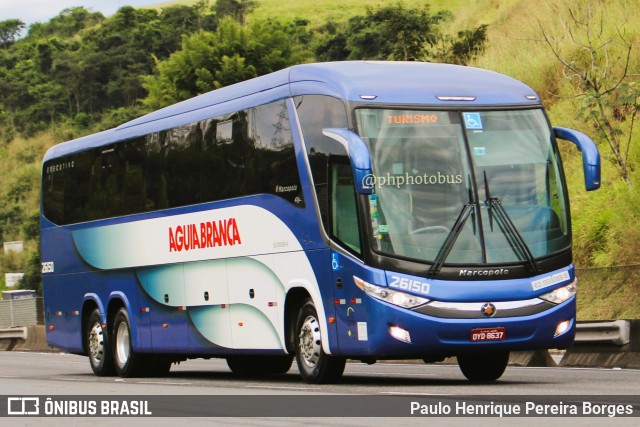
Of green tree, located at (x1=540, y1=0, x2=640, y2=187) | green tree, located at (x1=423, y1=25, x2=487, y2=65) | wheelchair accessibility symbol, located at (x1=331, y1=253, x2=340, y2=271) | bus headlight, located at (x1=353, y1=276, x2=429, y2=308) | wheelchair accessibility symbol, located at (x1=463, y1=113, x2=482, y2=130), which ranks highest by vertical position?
green tree, located at (x1=423, y1=25, x2=487, y2=65)

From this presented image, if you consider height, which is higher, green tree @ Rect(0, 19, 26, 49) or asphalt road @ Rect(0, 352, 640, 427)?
green tree @ Rect(0, 19, 26, 49)

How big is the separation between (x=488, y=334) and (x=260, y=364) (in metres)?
6.77

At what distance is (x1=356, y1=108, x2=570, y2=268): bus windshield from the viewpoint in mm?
15523

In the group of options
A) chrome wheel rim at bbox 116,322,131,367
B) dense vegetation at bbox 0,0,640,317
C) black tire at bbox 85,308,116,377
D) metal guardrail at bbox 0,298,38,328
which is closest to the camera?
chrome wheel rim at bbox 116,322,131,367

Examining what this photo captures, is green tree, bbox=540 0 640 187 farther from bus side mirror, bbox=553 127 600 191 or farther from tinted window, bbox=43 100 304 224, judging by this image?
bus side mirror, bbox=553 127 600 191

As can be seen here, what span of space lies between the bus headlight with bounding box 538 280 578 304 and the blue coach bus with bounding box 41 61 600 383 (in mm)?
16

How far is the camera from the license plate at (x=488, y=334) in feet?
50.4

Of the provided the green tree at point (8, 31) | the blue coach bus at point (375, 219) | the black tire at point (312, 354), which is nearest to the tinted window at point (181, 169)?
the blue coach bus at point (375, 219)

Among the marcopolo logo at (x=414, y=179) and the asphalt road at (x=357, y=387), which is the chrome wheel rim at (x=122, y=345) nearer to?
the asphalt road at (x=357, y=387)

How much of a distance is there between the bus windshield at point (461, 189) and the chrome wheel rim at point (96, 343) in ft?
28.6

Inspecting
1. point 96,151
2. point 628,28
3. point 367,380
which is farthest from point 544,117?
point 628,28

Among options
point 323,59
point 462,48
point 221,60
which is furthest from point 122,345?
point 323,59

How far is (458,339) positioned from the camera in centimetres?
1538

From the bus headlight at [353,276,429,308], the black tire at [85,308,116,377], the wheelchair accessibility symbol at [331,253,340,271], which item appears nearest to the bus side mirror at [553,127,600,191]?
the bus headlight at [353,276,429,308]
